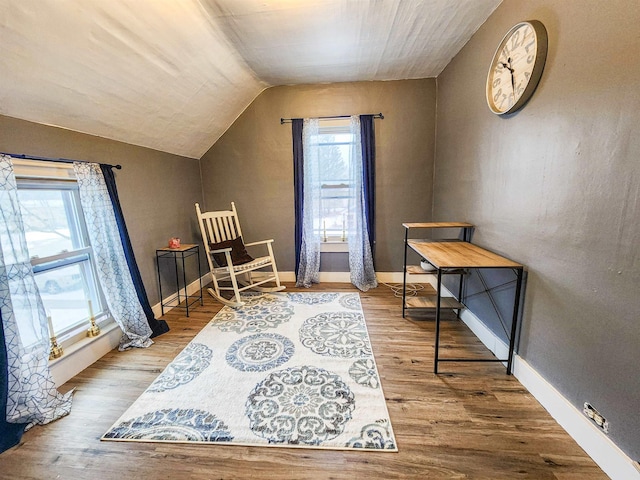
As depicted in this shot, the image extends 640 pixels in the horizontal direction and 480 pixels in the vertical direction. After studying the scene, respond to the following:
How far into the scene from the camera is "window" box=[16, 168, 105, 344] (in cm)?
168

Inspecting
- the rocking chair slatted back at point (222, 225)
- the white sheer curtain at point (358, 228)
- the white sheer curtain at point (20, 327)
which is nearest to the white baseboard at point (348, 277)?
the white sheer curtain at point (358, 228)

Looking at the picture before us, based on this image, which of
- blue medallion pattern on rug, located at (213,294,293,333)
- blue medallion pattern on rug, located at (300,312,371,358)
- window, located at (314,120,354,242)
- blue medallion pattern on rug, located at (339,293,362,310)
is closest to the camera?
blue medallion pattern on rug, located at (300,312,371,358)

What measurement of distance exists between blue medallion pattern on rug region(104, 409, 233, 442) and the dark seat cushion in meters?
1.65

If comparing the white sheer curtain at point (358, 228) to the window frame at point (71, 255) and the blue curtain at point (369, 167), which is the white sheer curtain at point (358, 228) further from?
the window frame at point (71, 255)

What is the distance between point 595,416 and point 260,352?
1.84 m

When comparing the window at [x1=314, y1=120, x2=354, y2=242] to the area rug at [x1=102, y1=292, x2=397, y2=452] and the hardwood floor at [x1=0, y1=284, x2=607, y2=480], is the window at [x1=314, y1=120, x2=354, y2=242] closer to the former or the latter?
the area rug at [x1=102, y1=292, x2=397, y2=452]

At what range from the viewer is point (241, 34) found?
2.03 meters

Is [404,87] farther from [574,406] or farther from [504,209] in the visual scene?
[574,406]

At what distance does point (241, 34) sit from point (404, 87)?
71.9 inches

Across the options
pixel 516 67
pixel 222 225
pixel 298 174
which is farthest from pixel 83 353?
pixel 516 67

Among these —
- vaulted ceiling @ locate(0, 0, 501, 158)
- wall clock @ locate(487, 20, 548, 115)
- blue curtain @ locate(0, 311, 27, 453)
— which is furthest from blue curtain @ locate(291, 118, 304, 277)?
blue curtain @ locate(0, 311, 27, 453)

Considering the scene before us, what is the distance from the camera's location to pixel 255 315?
2.60 metres

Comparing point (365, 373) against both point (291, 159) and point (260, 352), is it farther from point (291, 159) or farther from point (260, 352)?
point (291, 159)

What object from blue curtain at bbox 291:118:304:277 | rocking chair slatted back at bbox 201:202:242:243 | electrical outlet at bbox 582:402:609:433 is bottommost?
electrical outlet at bbox 582:402:609:433
